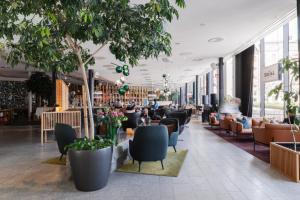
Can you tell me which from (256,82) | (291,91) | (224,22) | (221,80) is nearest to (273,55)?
(256,82)

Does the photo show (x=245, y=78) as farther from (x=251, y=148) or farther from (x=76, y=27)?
(x=76, y=27)

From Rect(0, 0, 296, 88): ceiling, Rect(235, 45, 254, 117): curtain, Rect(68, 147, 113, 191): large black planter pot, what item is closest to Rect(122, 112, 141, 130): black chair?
Rect(0, 0, 296, 88): ceiling

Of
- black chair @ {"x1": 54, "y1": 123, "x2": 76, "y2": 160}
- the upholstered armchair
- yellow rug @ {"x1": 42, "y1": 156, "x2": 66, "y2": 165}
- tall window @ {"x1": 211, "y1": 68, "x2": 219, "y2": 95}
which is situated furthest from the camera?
tall window @ {"x1": 211, "y1": 68, "x2": 219, "y2": 95}

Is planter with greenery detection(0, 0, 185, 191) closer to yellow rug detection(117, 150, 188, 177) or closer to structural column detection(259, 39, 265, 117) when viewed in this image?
yellow rug detection(117, 150, 188, 177)

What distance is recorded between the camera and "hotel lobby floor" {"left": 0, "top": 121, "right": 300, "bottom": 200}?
3.33 meters

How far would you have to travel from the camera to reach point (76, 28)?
3059 millimetres

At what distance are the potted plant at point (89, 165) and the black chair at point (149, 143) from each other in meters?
0.83

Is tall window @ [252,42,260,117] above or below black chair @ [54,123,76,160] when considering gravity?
above

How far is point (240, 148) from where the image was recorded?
258 inches

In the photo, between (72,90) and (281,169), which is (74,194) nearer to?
(281,169)

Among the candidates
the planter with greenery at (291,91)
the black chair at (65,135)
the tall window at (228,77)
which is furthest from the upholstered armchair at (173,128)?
the tall window at (228,77)

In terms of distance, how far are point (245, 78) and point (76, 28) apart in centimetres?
913

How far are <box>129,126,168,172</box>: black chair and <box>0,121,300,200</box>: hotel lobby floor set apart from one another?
0.38m

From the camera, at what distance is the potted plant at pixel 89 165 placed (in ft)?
11.1
